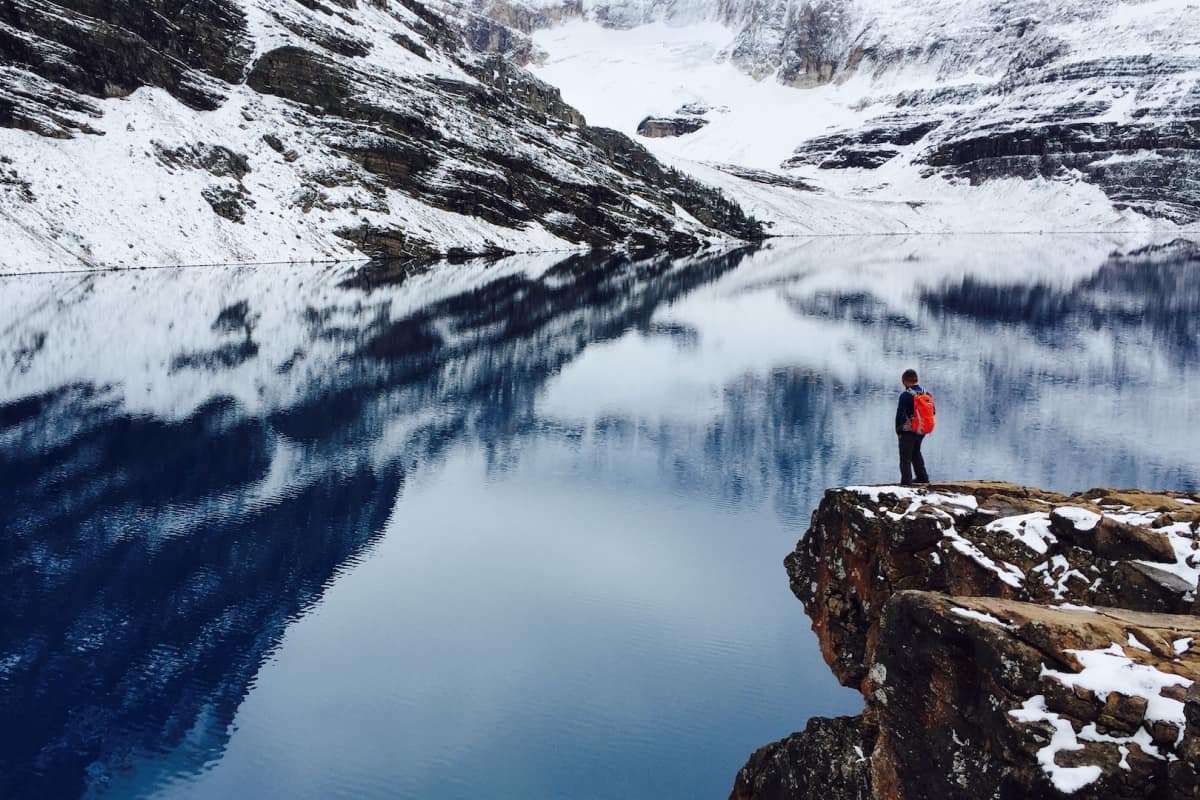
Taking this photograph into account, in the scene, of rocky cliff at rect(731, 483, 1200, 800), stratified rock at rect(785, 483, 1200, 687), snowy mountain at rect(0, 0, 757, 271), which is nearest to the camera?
rocky cliff at rect(731, 483, 1200, 800)

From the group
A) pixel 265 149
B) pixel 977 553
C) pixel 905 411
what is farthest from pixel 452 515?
pixel 265 149

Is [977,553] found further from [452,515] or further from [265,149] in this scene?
[265,149]

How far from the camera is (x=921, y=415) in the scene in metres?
15.5

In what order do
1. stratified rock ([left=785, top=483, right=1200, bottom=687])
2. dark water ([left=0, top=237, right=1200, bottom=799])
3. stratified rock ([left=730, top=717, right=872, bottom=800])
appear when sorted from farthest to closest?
dark water ([left=0, top=237, right=1200, bottom=799]), stratified rock ([left=730, top=717, right=872, bottom=800]), stratified rock ([left=785, top=483, right=1200, bottom=687])

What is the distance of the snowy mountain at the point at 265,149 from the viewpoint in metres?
82.4

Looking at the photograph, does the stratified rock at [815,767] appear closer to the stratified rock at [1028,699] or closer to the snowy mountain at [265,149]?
the stratified rock at [1028,699]

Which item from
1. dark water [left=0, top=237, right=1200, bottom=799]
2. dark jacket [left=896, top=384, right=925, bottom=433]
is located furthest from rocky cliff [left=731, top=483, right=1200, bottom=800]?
dark jacket [left=896, top=384, right=925, bottom=433]

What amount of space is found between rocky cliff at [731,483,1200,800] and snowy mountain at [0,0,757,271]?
79.7m

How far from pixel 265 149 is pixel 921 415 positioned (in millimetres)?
106663

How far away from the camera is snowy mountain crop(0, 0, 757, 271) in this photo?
82.4 meters

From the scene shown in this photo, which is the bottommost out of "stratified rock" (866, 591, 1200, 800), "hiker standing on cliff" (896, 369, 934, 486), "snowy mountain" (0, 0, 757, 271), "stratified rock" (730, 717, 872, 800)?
"stratified rock" (730, 717, 872, 800)

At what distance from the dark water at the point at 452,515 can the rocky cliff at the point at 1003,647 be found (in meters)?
3.01

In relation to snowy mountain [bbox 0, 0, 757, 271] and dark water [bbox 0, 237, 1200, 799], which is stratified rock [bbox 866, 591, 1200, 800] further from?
snowy mountain [bbox 0, 0, 757, 271]

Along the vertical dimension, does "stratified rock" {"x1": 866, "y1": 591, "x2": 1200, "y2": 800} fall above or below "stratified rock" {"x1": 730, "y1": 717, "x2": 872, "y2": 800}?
above
